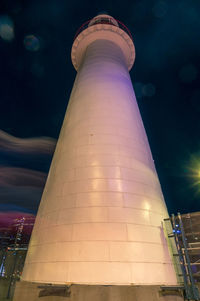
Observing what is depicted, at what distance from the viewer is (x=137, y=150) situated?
5.76 meters

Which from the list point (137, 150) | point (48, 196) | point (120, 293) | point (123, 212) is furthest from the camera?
point (137, 150)

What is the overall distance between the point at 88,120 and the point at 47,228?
11.5ft

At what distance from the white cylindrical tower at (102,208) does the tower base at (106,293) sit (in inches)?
5.9

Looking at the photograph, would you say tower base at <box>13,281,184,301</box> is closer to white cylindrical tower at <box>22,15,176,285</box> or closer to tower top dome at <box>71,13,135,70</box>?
→ white cylindrical tower at <box>22,15,176,285</box>

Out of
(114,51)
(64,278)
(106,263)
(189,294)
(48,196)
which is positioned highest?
(114,51)

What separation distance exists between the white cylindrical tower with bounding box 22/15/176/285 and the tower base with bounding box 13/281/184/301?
149mm

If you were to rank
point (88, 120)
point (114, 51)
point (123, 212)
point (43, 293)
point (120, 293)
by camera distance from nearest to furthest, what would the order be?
point (120, 293)
point (43, 293)
point (123, 212)
point (88, 120)
point (114, 51)

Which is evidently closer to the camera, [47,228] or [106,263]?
[106,263]

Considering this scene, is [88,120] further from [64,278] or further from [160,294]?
[160,294]

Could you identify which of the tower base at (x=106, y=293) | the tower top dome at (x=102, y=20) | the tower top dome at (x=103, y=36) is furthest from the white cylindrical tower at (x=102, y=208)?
the tower top dome at (x=102, y=20)

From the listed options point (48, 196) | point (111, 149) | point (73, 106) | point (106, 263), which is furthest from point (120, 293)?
point (73, 106)

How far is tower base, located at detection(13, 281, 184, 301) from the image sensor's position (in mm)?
3236

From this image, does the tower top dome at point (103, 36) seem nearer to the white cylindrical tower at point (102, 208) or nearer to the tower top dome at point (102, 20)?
the tower top dome at point (102, 20)

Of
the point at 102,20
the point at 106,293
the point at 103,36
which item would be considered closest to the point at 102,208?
the point at 106,293
